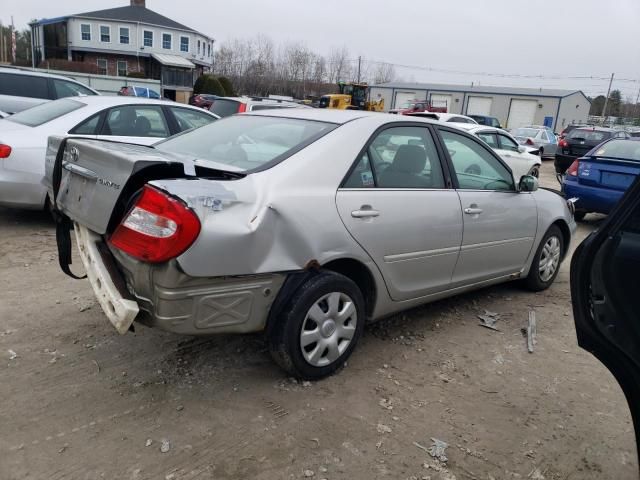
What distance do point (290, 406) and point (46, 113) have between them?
492 cm

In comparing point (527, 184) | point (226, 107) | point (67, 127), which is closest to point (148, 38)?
point (226, 107)

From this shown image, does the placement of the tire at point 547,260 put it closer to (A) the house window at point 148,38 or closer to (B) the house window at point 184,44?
(A) the house window at point 148,38

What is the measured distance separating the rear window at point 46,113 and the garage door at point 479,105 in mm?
51134

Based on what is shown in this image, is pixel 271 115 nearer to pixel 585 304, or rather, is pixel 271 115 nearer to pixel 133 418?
pixel 133 418

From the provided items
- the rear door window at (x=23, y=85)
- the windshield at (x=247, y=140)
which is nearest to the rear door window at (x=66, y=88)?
the rear door window at (x=23, y=85)

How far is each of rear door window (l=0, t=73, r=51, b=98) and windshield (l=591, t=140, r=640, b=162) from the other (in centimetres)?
999

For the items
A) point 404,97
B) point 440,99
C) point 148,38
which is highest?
point 148,38

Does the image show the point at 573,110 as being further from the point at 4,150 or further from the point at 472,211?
the point at 4,150

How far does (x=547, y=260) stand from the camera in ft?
16.8

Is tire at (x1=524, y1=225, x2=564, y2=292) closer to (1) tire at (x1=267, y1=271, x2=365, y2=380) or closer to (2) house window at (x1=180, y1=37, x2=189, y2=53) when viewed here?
(1) tire at (x1=267, y1=271, x2=365, y2=380)

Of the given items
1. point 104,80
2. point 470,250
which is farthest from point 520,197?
point 104,80

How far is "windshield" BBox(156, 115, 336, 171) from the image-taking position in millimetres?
3211

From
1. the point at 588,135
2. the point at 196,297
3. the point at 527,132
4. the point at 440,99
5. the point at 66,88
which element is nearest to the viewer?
the point at 196,297

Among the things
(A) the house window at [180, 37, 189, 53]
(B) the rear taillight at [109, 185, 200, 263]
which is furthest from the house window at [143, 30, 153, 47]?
(B) the rear taillight at [109, 185, 200, 263]
